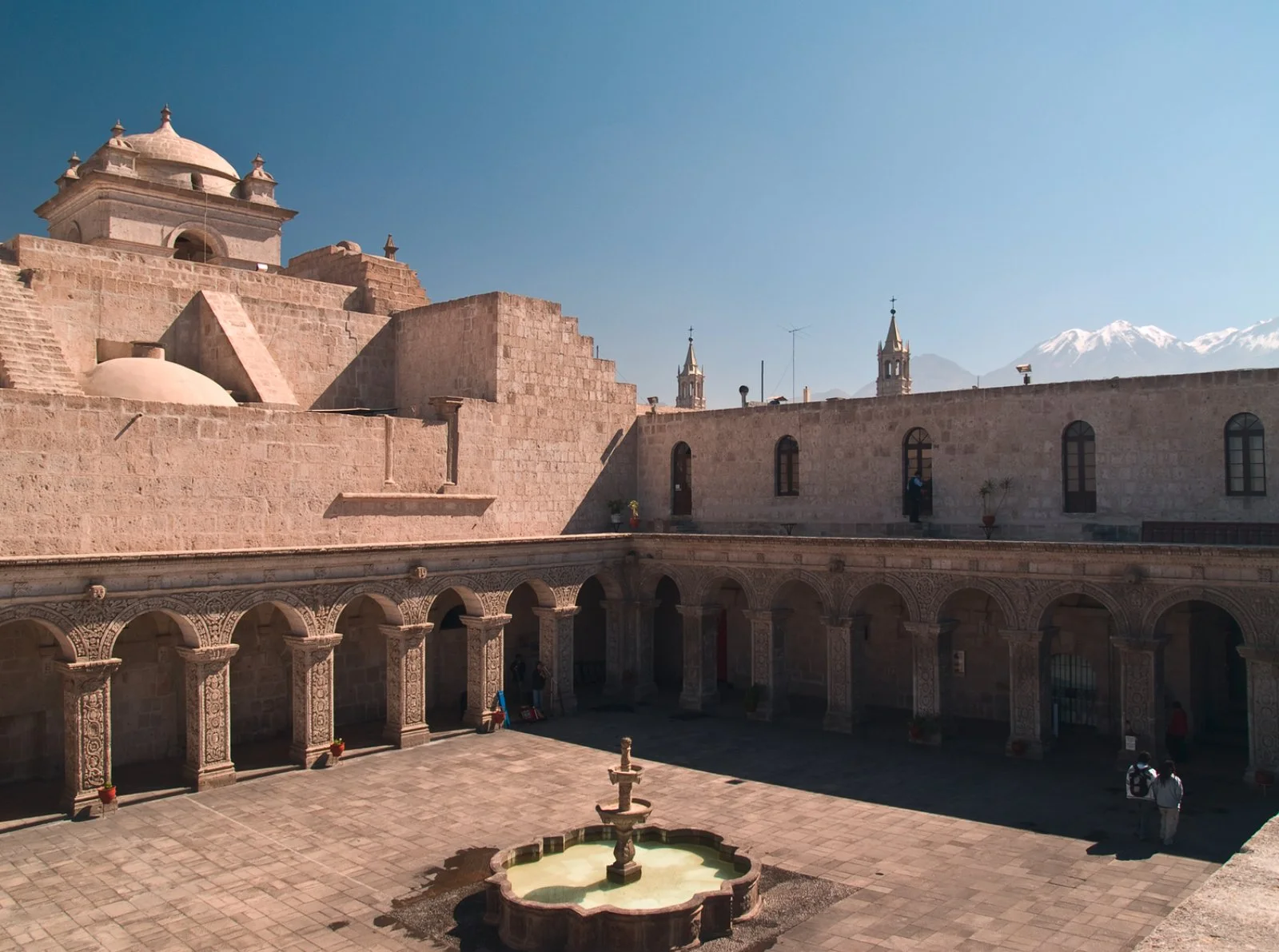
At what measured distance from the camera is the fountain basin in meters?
12.6

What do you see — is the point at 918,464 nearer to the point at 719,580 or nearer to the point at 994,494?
the point at 994,494

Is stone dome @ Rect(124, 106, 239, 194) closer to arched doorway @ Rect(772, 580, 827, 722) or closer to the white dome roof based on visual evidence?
the white dome roof

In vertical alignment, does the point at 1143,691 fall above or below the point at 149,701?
above

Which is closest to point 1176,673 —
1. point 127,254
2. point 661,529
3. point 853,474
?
point 853,474

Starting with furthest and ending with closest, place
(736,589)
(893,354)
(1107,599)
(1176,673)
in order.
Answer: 1. (893,354)
2. (736,589)
3. (1176,673)
4. (1107,599)

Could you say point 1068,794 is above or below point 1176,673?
below

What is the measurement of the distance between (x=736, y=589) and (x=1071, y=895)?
16.0 metres

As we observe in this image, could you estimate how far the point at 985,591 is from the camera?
22266 mm

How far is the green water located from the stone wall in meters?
12.3

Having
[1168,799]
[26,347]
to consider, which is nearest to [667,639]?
[1168,799]

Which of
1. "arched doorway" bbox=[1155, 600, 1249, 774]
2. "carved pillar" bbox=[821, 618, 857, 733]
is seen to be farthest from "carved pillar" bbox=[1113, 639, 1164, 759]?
"carved pillar" bbox=[821, 618, 857, 733]

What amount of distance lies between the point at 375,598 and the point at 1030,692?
Answer: 14.1 metres

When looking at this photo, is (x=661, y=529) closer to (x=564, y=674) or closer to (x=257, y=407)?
(x=564, y=674)

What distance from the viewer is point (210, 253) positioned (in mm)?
30422
